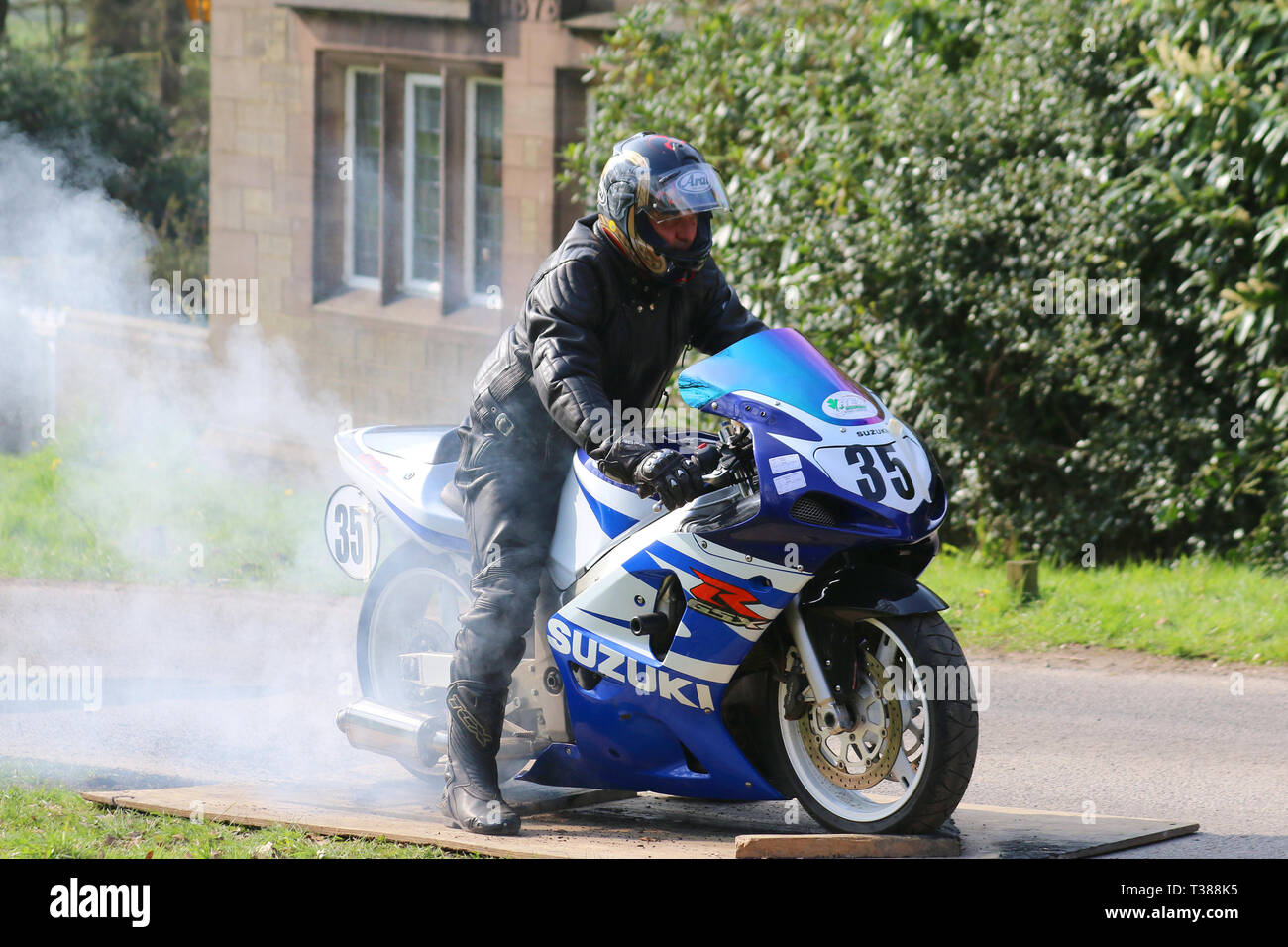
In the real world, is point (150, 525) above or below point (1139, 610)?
below

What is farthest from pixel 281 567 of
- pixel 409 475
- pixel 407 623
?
pixel 409 475

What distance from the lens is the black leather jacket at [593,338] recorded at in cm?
503

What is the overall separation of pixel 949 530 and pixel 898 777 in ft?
21.8

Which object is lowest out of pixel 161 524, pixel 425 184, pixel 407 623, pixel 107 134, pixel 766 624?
pixel 161 524

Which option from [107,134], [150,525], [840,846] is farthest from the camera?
[107,134]

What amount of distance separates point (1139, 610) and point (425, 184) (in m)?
9.99

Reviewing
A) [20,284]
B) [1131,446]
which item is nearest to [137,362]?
[20,284]

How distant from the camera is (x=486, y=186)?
1648cm

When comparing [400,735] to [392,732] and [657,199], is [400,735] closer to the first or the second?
[392,732]

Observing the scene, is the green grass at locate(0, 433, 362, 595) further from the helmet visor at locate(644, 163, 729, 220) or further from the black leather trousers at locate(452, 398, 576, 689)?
the helmet visor at locate(644, 163, 729, 220)

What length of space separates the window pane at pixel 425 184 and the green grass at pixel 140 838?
38.7ft

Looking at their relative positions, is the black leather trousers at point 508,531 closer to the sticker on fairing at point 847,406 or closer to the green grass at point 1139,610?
the sticker on fairing at point 847,406

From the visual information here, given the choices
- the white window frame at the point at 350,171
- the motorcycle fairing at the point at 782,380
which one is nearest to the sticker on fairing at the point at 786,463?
the motorcycle fairing at the point at 782,380

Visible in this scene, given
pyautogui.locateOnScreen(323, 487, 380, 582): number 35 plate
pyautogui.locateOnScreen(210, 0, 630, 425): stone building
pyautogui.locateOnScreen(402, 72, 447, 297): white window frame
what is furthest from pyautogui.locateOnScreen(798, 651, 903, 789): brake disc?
pyautogui.locateOnScreen(402, 72, 447, 297): white window frame
